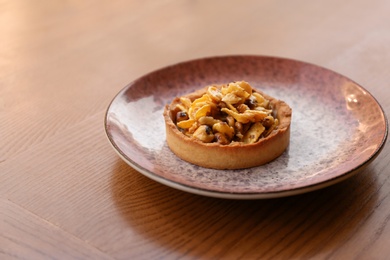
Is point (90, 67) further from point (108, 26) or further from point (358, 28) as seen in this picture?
point (358, 28)

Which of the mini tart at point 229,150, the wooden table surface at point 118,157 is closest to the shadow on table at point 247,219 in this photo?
the wooden table surface at point 118,157

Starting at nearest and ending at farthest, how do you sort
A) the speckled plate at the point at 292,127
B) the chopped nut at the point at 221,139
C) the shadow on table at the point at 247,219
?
the shadow on table at the point at 247,219 → the speckled plate at the point at 292,127 → the chopped nut at the point at 221,139

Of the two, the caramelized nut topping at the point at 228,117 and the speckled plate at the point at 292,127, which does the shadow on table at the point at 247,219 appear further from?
the caramelized nut topping at the point at 228,117

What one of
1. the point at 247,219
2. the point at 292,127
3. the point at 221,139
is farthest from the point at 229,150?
the point at 292,127

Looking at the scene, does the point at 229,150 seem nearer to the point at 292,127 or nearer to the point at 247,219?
the point at 247,219

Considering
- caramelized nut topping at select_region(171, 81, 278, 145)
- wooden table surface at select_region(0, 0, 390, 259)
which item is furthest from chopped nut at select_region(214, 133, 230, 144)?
wooden table surface at select_region(0, 0, 390, 259)

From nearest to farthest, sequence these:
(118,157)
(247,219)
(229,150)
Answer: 1. (247,219)
2. (229,150)
3. (118,157)
